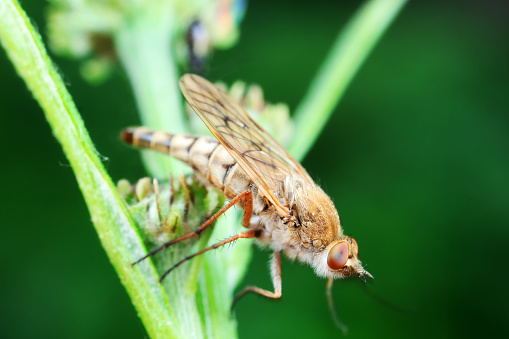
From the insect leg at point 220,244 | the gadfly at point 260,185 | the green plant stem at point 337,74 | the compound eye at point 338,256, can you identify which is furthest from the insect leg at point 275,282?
the green plant stem at point 337,74

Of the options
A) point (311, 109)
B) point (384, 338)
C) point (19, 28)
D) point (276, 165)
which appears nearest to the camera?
point (19, 28)

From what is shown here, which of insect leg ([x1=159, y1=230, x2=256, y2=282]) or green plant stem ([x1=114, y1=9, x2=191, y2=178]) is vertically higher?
green plant stem ([x1=114, y1=9, x2=191, y2=178])

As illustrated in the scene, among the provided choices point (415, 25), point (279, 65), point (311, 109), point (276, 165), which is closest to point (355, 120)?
point (279, 65)

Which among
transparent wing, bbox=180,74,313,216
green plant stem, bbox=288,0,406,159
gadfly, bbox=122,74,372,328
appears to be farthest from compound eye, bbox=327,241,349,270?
green plant stem, bbox=288,0,406,159

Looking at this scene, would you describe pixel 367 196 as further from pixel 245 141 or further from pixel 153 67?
pixel 245 141

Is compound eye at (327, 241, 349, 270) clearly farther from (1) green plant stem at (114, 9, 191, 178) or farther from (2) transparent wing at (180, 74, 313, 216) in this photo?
(1) green plant stem at (114, 9, 191, 178)

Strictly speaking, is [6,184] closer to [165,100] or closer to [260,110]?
[165,100]

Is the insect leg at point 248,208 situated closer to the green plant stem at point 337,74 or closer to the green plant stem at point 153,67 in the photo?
the green plant stem at point 337,74
